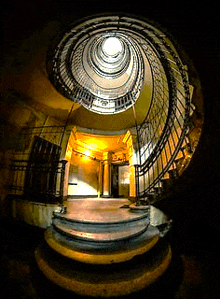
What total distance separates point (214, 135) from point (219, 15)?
191 cm

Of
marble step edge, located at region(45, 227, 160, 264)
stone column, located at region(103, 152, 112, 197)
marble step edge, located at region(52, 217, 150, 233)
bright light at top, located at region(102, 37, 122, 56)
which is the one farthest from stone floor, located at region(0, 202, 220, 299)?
bright light at top, located at region(102, 37, 122, 56)

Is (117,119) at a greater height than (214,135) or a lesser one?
greater

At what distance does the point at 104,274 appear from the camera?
203cm

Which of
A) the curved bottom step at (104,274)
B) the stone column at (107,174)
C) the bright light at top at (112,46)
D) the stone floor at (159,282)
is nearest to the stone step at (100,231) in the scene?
the curved bottom step at (104,274)

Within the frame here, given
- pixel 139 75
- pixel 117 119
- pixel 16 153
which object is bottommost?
pixel 16 153

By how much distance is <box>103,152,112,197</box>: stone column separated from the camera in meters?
9.63

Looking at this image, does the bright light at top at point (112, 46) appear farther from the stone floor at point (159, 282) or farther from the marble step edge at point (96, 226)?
the stone floor at point (159, 282)

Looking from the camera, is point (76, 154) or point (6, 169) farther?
point (76, 154)

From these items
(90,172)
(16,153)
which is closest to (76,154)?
(90,172)

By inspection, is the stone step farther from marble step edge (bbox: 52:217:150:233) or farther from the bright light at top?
the bright light at top

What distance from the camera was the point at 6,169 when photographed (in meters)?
4.45

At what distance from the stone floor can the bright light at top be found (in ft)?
38.8

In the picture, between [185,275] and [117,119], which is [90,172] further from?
[185,275]

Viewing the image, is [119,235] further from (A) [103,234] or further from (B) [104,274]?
(B) [104,274]
